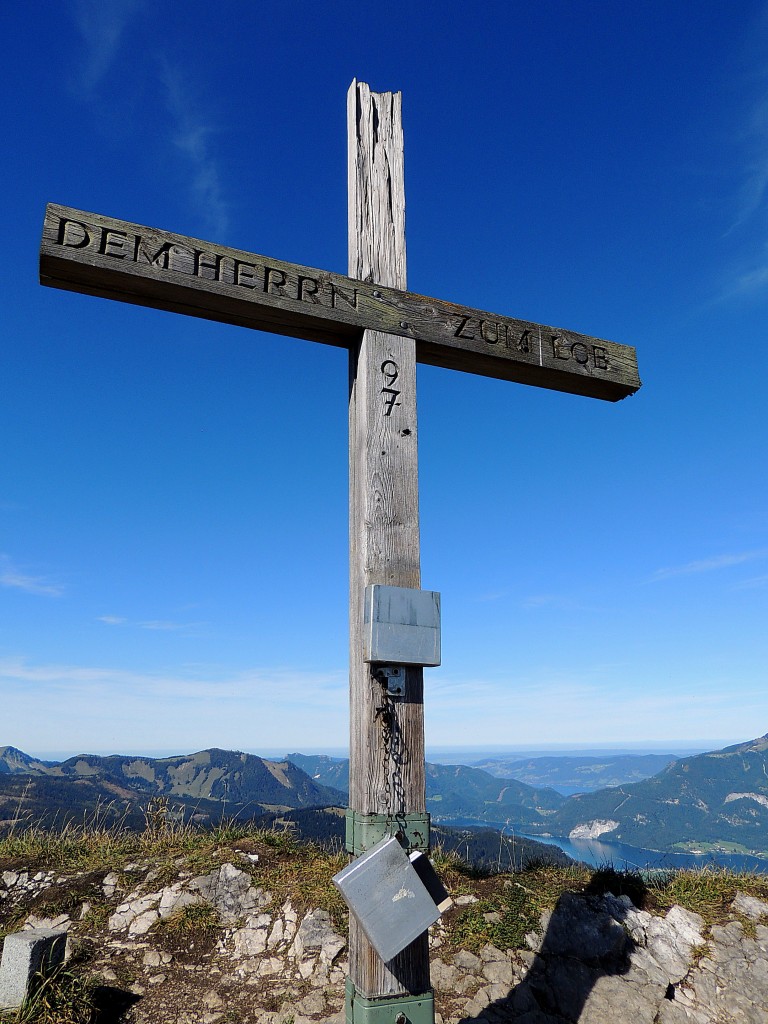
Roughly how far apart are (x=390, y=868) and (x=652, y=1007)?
400 centimetres

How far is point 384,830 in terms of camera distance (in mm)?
3213

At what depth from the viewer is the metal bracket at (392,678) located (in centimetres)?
335

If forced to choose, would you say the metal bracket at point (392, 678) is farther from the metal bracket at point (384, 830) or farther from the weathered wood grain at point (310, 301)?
the weathered wood grain at point (310, 301)

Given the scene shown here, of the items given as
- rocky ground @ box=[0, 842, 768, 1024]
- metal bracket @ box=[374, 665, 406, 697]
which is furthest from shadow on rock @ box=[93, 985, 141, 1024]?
metal bracket @ box=[374, 665, 406, 697]

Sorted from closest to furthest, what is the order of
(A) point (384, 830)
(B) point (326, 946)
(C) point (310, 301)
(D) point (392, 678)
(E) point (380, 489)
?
(A) point (384, 830) < (D) point (392, 678) < (E) point (380, 489) < (C) point (310, 301) < (B) point (326, 946)

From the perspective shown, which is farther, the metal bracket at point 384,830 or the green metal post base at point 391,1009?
the metal bracket at point 384,830

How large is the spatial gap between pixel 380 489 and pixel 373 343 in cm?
87

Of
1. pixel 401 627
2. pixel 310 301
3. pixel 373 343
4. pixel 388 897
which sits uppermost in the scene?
pixel 310 301

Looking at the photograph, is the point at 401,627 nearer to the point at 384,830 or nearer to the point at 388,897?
the point at 384,830

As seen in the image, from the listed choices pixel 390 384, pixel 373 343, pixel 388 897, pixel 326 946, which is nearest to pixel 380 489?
pixel 390 384

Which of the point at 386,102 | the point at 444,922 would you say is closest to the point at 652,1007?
the point at 444,922

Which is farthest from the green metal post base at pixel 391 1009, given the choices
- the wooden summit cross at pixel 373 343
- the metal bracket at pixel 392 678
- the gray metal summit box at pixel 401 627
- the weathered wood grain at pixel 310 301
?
the weathered wood grain at pixel 310 301

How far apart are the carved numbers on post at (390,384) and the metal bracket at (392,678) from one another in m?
1.40

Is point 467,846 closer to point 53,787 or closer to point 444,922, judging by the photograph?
point 444,922
